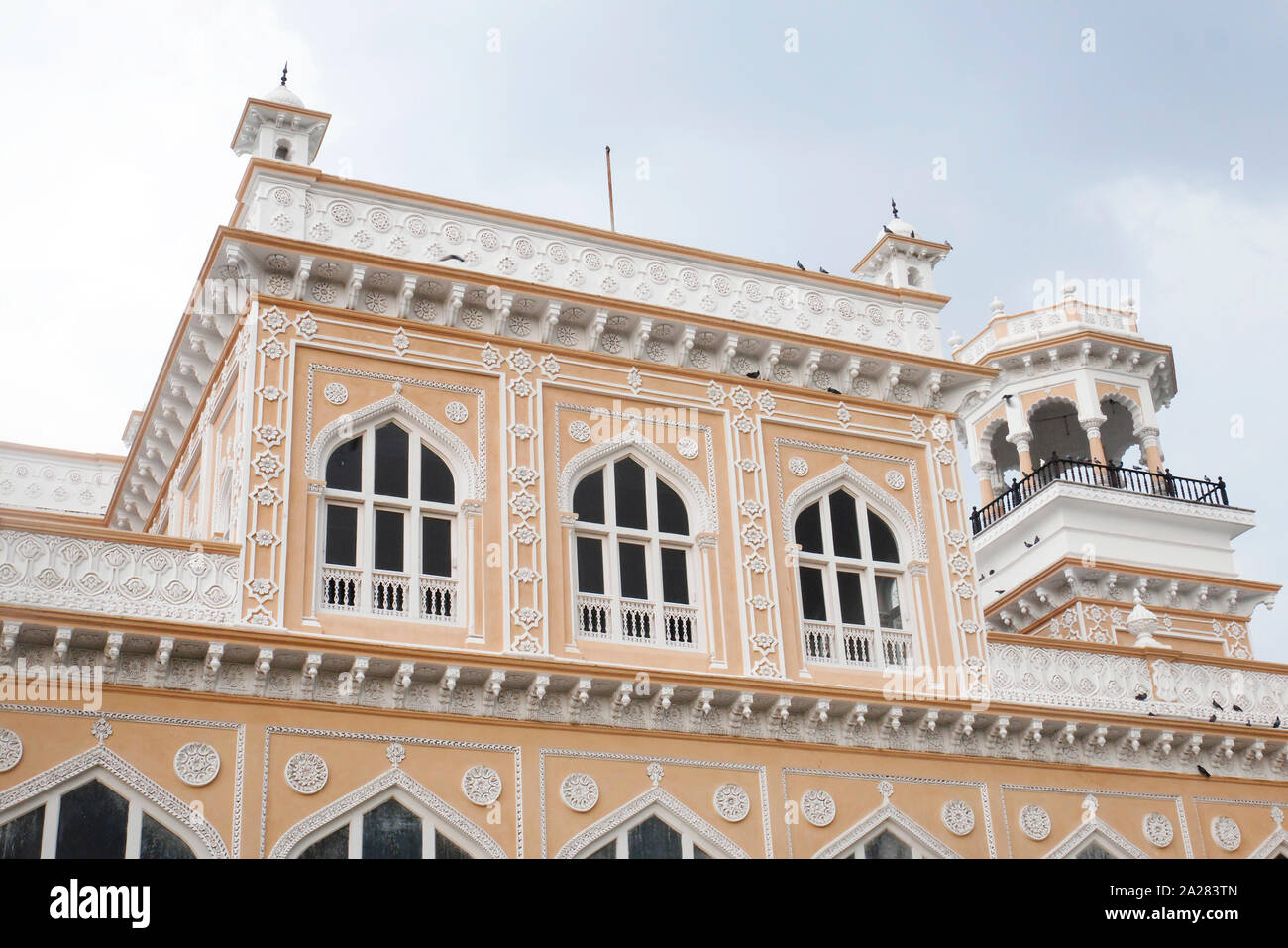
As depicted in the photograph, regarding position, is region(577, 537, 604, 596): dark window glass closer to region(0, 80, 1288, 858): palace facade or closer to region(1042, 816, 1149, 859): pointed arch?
region(0, 80, 1288, 858): palace facade

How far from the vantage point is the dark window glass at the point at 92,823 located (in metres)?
16.2

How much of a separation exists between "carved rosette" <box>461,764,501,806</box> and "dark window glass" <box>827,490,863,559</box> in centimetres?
591

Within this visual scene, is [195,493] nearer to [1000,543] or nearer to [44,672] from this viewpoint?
[44,672]

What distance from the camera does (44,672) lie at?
16.7m

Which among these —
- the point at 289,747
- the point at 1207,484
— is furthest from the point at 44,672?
the point at 1207,484

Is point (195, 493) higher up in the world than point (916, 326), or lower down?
lower down

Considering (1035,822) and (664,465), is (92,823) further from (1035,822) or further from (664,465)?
(1035,822)

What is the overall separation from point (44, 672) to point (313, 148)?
7.82 meters

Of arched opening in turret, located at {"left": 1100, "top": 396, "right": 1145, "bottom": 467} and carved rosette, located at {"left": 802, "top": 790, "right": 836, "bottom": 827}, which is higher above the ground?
arched opening in turret, located at {"left": 1100, "top": 396, "right": 1145, "bottom": 467}

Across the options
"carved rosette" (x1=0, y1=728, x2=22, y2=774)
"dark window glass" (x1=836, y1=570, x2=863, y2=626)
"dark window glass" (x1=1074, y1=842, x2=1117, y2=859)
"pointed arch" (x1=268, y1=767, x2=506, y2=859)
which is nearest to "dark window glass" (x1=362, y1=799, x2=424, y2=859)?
"pointed arch" (x1=268, y1=767, x2=506, y2=859)

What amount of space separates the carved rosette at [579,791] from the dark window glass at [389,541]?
3.12 m

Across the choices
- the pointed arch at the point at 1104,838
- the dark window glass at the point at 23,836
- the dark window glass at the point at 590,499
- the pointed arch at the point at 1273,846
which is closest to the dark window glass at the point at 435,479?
the dark window glass at the point at 590,499

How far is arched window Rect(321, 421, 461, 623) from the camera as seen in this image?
61.3 feet
